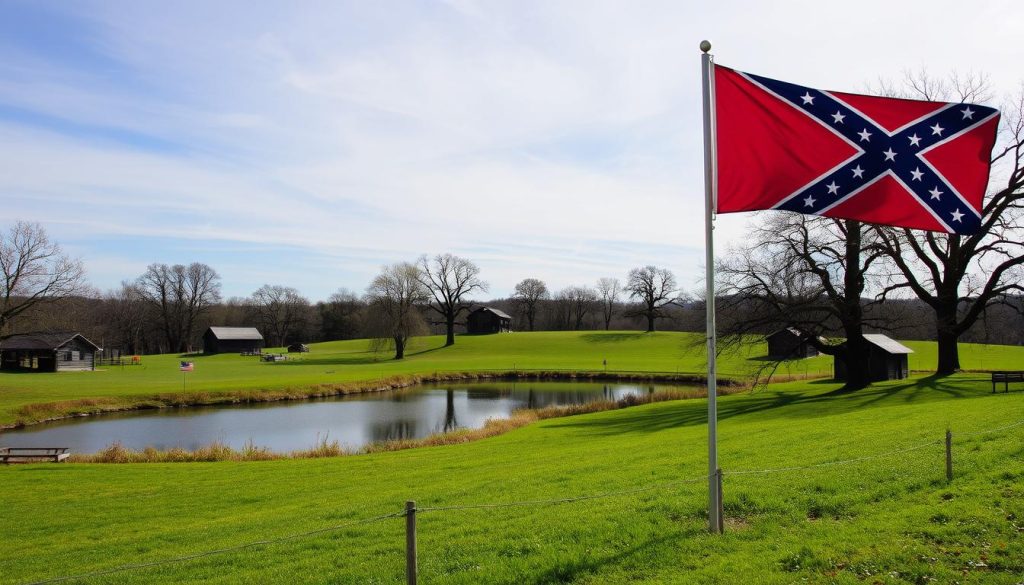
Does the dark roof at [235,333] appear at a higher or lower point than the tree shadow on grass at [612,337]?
higher

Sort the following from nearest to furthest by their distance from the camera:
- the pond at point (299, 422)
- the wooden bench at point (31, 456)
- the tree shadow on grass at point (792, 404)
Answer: the wooden bench at point (31, 456), the tree shadow on grass at point (792, 404), the pond at point (299, 422)

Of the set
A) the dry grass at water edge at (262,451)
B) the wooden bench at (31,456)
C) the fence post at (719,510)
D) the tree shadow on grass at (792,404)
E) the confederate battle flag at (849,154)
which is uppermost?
the confederate battle flag at (849,154)

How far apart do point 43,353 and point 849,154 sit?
78.5m

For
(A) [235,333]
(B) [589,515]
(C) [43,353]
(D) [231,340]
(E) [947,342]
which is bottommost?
(C) [43,353]

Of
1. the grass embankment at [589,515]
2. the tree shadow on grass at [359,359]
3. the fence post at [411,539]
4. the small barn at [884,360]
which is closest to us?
the fence post at [411,539]

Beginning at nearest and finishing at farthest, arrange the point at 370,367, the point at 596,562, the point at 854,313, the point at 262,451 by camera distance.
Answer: the point at 596,562 → the point at 262,451 → the point at 854,313 → the point at 370,367

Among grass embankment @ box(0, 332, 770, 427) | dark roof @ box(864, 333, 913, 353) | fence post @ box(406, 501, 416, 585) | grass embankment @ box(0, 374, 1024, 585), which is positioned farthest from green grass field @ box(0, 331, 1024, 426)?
fence post @ box(406, 501, 416, 585)

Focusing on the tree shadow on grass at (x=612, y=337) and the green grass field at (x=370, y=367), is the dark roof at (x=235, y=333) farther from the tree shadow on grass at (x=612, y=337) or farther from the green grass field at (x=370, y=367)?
the tree shadow on grass at (x=612, y=337)

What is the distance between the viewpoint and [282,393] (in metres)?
48.0

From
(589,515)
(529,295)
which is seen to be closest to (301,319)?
(529,295)

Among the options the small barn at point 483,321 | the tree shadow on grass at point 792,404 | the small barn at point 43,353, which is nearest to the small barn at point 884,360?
the tree shadow on grass at point 792,404

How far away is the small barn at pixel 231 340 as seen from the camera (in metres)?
97.9

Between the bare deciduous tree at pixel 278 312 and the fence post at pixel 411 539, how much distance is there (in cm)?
12577

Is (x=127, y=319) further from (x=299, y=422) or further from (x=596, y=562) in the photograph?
(x=596, y=562)
